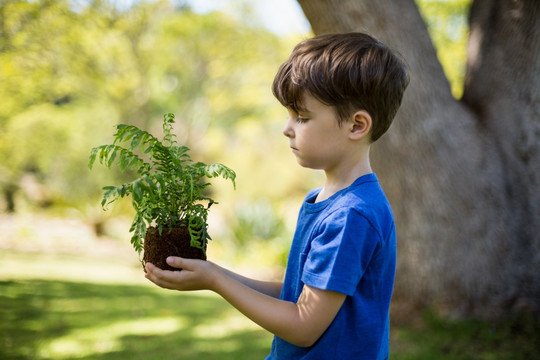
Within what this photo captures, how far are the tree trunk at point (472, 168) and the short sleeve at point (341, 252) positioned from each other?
2.86 meters

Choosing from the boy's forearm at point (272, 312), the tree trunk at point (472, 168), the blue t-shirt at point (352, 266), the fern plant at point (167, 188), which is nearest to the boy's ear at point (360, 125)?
the blue t-shirt at point (352, 266)

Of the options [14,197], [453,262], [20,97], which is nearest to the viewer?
[453,262]

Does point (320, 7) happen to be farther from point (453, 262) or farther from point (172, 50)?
point (172, 50)

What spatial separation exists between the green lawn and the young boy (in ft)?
8.57

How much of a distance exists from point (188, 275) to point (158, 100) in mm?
19518

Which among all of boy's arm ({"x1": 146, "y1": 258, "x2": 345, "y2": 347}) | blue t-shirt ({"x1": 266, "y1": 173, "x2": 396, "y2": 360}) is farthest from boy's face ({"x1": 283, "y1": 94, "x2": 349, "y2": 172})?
boy's arm ({"x1": 146, "y1": 258, "x2": 345, "y2": 347})

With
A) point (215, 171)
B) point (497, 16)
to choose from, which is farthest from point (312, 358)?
point (497, 16)

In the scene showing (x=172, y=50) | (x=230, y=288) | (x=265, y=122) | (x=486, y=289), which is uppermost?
(x=172, y=50)

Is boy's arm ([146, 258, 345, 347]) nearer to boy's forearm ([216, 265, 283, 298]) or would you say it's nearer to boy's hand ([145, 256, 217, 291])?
boy's hand ([145, 256, 217, 291])

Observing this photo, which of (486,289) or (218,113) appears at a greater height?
(218,113)

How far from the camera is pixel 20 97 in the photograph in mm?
7945

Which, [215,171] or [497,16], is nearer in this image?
[215,171]

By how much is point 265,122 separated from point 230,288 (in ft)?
58.2

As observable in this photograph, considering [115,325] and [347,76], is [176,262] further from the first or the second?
[115,325]
